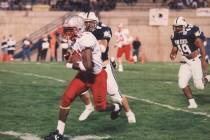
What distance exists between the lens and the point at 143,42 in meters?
32.6

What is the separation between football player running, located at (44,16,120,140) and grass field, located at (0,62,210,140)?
40cm

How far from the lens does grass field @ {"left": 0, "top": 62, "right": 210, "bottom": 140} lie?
7.28 metres

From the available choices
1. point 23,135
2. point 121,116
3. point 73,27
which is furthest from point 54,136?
point 121,116

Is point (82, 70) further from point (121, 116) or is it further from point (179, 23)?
point (179, 23)

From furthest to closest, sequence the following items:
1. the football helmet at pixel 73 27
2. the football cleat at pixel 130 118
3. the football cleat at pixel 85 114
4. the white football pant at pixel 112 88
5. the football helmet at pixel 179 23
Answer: the football helmet at pixel 179 23
the football cleat at pixel 85 114
the football cleat at pixel 130 118
the white football pant at pixel 112 88
the football helmet at pixel 73 27

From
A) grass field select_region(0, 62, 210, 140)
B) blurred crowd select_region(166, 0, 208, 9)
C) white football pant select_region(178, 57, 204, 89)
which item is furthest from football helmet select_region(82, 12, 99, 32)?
blurred crowd select_region(166, 0, 208, 9)

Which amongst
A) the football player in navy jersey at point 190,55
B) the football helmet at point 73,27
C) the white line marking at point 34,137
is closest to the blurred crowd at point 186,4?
the football player in navy jersey at point 190,55

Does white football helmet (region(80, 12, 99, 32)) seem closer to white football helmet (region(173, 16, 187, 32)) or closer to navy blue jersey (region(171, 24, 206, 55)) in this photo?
white football helmet (region(173, 16, 187, 32))

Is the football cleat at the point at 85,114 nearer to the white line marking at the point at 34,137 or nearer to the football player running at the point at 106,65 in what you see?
the football player running at the point at 106,65

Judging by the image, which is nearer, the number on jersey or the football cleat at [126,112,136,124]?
the football cleat at [126,112,136,124]

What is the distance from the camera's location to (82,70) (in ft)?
22.1

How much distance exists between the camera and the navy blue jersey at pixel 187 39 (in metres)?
9.91

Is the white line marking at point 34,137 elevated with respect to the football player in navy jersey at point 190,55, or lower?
lower

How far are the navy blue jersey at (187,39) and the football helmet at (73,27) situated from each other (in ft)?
12.4
